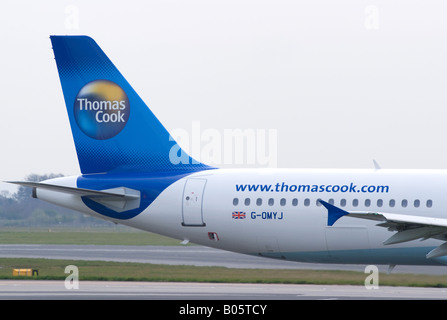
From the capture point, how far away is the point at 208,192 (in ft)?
101

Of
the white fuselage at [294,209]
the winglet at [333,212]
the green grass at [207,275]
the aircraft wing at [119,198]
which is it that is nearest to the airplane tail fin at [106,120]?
the aircraft wing at [119,198]

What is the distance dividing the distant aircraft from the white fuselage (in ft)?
0.11

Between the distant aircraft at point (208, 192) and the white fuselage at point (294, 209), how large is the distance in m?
0.03

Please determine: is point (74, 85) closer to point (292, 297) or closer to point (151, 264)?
point (292, 297)

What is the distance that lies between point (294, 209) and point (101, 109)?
302 inches

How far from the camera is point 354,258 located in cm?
2973

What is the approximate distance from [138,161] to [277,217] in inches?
208

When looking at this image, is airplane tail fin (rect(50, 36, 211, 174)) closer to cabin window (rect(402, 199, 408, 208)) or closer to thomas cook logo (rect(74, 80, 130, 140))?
thomas cook logo (rect(74, 80, 130, 140))

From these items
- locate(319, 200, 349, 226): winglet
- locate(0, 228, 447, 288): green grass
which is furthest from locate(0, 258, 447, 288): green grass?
locate(319, 200, 349, 226): winglet

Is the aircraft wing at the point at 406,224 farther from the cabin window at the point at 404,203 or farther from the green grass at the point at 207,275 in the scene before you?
the green grass at the point at 207,275

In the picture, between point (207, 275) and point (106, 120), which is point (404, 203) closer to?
point (106, 120)

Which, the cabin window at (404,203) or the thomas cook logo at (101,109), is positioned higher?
the thomas cook logo at (101,109)

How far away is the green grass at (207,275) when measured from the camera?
3503 cm
